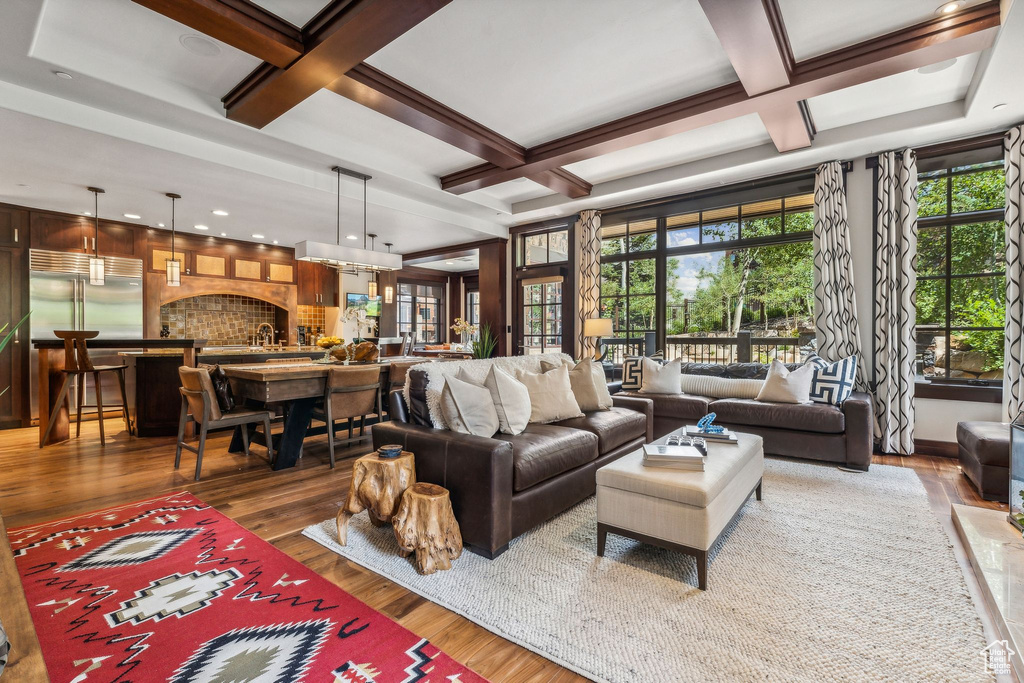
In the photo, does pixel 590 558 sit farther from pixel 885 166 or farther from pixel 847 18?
pixel 885 166

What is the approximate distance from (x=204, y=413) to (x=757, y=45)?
4361 millimetres

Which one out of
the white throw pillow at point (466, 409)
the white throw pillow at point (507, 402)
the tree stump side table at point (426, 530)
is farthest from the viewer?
the white throw pillow at point (507, 402)

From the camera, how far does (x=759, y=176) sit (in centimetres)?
497

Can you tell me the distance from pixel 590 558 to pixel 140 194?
5.57 m

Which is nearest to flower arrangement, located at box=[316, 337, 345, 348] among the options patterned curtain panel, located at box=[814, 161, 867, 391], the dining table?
the dining table

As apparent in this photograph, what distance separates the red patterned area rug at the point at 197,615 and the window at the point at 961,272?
5082mm

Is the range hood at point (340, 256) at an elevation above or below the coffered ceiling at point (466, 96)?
below

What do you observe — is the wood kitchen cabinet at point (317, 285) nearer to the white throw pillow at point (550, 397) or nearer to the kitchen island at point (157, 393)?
the kitchen island at point (157, 393)

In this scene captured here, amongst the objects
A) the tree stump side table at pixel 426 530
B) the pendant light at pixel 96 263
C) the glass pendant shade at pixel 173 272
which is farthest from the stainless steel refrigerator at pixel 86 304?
the tree stump side table at pixel 426 530

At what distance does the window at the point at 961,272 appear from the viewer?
4133 mm

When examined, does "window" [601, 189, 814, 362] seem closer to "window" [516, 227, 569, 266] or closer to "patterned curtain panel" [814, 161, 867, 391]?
"patterned curtain panel" [814, 161, 867, 391]

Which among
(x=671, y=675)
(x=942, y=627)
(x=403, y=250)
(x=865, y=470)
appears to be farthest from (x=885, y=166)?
(x=403, y=250)

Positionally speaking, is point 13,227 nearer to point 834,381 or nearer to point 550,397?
point 550,397

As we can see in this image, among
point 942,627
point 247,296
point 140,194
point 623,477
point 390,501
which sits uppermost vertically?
point 140,194
